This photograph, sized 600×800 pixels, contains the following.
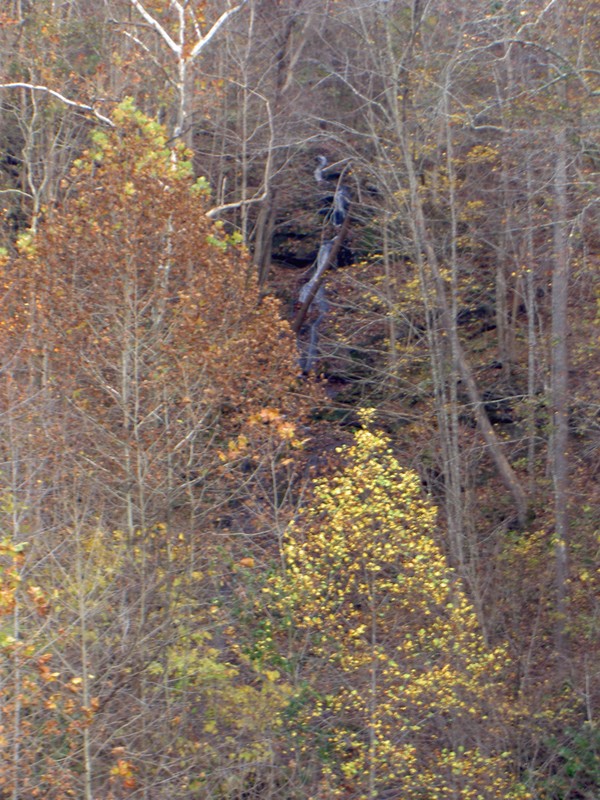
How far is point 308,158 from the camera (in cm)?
1945

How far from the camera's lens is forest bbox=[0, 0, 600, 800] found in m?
7.93

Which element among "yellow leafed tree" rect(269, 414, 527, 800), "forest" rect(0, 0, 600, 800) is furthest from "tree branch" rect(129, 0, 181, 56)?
"yellow leafed tree" rect(269, 414, 527, 800)

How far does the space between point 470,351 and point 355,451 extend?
689 centimetres

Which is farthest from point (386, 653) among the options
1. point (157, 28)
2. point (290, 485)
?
point (157, 28)

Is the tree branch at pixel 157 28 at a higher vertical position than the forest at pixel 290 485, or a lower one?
higher

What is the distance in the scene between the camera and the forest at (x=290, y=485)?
26.0 ft

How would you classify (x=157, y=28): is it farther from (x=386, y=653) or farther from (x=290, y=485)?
(x=386, y=653)

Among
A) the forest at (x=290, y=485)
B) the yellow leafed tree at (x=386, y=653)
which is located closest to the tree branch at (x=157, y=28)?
the forest at (x=290, y=485)

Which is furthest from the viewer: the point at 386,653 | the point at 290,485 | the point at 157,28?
the point at 157,28

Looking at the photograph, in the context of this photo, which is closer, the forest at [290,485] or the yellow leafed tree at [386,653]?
the forest at [290,485]

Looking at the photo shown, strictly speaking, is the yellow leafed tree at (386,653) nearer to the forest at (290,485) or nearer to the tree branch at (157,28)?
the forest at (290,485)

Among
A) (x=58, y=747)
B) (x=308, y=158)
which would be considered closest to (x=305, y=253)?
(x=308, y=158)

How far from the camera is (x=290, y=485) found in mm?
10688

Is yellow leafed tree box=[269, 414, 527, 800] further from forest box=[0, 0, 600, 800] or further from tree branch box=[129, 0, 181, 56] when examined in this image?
tree branch box=[129, 0, 181, 56]
